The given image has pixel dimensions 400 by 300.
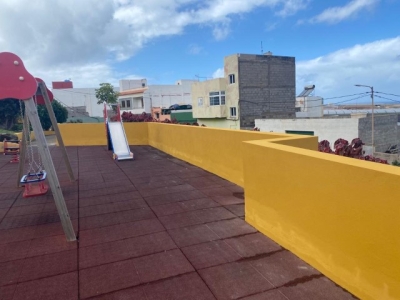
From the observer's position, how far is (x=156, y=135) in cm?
1521

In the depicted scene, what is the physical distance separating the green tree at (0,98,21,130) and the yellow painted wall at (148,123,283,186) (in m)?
28.4

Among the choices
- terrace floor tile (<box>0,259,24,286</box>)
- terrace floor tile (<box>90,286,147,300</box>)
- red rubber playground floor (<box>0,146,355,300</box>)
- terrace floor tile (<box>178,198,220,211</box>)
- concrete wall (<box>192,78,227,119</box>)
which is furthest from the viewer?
concrete wall (<box>192,78,227,119</box>)

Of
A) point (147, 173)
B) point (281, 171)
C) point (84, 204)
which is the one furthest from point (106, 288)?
point (147, 173)

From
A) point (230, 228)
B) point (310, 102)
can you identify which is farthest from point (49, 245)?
point (310, 102)

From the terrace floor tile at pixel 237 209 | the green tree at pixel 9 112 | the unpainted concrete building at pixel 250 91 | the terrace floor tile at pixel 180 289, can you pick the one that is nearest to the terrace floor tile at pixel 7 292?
the terrace floor tile at pixel 180 289

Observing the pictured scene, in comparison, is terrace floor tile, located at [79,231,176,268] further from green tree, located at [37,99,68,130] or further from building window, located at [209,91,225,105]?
building window, located at [209,91,225,105]

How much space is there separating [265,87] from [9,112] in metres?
28.9

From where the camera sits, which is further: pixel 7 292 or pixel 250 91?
pixel 250 91

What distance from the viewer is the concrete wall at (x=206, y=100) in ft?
118

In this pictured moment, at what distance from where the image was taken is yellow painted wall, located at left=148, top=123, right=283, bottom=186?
706cm

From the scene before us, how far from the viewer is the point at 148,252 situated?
13.6 feet

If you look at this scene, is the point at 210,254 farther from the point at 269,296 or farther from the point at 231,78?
the point at 231,78

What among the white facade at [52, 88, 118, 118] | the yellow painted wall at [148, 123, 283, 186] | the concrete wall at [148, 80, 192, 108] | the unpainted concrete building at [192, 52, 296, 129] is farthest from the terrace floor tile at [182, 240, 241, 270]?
the white facade at [52, 88, 118, 118]

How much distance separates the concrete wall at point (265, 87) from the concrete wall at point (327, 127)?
7669mm
